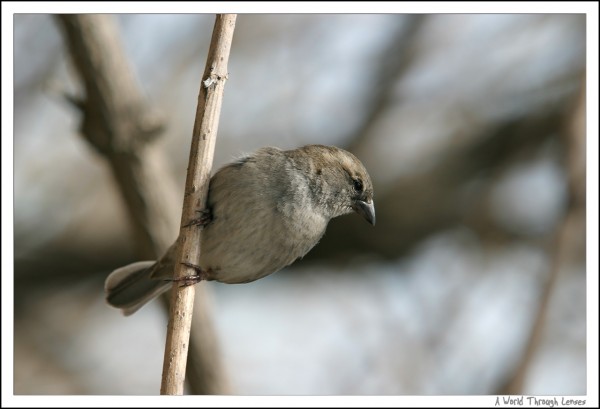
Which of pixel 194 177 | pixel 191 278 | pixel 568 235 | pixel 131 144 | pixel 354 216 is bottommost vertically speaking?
pixel 568 235

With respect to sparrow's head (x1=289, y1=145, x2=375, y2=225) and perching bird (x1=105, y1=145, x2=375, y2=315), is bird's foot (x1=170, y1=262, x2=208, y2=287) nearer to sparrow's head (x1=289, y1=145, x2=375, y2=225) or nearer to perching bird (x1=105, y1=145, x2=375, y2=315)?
perching bird (x1=105, y1=145, x2=375, y2=315)

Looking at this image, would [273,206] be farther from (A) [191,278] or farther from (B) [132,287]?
(B) [132,287]

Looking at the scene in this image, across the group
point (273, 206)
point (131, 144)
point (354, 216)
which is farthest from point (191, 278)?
point (354, 216)

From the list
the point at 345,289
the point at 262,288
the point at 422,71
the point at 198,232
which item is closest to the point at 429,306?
the point at 345,289

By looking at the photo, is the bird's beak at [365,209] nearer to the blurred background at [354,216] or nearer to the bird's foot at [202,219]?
the bird's foot at [202,219]

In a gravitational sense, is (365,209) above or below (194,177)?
below

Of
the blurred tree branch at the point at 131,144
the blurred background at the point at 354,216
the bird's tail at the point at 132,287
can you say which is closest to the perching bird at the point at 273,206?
the bird's tail at the point at 132,287
